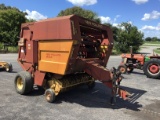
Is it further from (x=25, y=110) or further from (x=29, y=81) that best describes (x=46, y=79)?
(x=25, y=110)

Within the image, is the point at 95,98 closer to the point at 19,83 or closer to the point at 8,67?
the point at 19,83

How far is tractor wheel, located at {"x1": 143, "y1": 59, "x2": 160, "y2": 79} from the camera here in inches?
425

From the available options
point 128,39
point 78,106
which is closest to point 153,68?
point 78,106

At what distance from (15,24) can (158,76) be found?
30.7 metres

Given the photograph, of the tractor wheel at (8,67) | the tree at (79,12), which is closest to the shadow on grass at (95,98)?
the tractor wheel at (8,67)

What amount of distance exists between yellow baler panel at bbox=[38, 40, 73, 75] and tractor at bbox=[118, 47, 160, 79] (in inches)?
218

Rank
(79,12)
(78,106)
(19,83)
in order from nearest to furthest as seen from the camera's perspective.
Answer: (78,106), (19,83), (79,12)

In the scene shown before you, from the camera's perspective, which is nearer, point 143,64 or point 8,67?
point 8,67

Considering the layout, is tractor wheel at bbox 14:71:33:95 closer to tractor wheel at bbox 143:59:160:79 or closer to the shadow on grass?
the shadow on grass

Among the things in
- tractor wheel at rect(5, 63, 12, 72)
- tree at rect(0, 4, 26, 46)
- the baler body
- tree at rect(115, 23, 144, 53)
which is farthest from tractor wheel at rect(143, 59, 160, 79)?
tree at rect(0, 4, 26, 46)

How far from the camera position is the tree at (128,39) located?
34612 millimetres

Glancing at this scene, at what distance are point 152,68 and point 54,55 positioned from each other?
22.0 feet

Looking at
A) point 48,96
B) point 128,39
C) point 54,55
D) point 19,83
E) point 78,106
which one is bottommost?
point 78,106

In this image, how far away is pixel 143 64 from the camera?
38.8 ft
